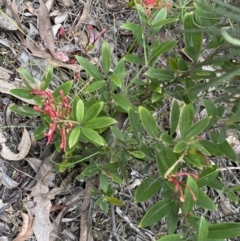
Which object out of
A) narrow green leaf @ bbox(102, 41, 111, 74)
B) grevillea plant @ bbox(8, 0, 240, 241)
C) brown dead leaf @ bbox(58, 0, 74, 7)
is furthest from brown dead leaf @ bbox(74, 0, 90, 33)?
narrow green leaf @ bbox(102, 41, 111, 74)

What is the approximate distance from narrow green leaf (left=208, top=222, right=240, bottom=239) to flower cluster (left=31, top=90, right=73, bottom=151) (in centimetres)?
56

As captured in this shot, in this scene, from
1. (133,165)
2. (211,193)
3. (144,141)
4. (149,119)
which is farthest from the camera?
(211,193)

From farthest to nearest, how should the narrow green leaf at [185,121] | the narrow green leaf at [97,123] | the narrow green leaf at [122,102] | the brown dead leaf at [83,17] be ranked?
the brown dead leaf at [83,17] → the narrow green leaf at [122,102] → the narrow green leaf at [97,123] → the narrow green leaf at [185,121]

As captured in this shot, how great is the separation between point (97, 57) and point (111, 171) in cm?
75

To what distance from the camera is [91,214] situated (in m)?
2.11

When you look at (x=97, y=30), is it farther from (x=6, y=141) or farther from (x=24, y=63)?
(x=6, y=141)

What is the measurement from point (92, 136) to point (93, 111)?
0.10 metres

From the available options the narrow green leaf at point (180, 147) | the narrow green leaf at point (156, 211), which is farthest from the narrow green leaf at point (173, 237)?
the narrow green leaf at point (180, 147)

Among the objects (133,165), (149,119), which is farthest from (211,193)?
(149,119)

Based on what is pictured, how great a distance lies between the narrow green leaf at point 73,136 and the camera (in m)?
1.67

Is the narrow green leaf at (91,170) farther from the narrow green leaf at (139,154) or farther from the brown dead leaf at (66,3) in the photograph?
the brown dead leaf at (66,3)

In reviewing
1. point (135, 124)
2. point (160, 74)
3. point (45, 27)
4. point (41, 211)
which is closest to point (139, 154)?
point (135, 124)

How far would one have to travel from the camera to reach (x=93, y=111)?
177 cm

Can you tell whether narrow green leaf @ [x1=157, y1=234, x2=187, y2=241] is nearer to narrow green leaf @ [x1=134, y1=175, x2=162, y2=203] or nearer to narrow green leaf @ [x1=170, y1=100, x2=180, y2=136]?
narrow green leaf @ [x1=134, y1=175, x2=162, y2=203]
